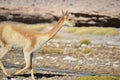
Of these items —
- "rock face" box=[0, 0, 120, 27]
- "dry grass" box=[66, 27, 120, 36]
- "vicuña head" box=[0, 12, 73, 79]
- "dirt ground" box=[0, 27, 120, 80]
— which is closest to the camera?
"vicuña head" box=[0, 12, 73, 79]

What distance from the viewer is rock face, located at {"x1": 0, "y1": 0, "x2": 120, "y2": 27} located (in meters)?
35.7

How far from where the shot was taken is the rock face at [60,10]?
117 feet

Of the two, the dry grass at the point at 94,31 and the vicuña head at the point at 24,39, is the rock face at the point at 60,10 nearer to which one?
the dry grass at the point at 94,31

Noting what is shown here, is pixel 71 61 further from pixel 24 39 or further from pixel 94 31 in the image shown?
pixel 94 31

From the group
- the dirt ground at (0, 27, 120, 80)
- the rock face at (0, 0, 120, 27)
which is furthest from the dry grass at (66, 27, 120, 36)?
the dirt ground at (0, 27, 120, 80)

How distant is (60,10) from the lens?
122 ft

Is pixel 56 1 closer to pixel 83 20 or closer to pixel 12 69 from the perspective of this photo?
pixel 83 20

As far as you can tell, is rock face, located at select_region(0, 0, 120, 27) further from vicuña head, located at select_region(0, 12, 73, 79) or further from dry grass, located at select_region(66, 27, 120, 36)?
vicuña head, located at select_region(0, 12, 73, 79)

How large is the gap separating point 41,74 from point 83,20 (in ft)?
75.3

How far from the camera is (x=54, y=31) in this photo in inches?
496

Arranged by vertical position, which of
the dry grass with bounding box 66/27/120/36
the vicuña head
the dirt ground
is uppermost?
the vicuña head

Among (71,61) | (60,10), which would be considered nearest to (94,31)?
(60,10)

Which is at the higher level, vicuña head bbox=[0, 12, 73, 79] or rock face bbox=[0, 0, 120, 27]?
vicuña head bbox=[0, 12, 73, 79]

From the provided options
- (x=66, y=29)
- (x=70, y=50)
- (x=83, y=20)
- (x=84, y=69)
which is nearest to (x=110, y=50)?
(x=70, y=50)
